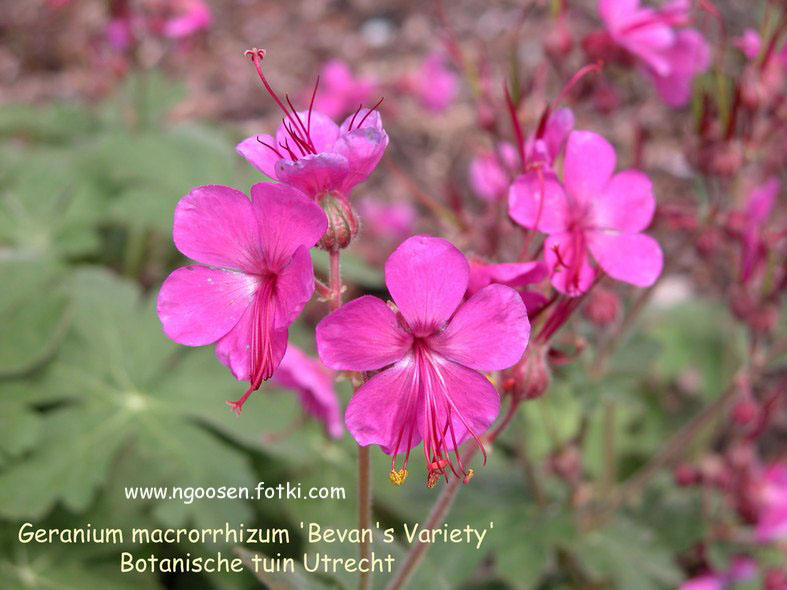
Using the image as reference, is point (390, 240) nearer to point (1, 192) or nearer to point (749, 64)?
point (1, 192)

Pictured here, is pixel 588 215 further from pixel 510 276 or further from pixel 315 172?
pixel 315 172

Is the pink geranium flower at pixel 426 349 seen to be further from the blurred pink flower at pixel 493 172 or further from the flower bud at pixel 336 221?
the blurred pink flower at pixel 493 172

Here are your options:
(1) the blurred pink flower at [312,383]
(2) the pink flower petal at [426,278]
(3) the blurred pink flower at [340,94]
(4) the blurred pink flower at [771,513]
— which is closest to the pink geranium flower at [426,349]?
(2) the pink flower petal at [426,278]

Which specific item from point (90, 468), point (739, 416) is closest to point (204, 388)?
point (90, 468)

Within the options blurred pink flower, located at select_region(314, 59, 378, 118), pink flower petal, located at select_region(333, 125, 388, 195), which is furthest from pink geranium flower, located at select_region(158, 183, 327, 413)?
blurred pink flower, located at select_region(314, 59, 378, 118)

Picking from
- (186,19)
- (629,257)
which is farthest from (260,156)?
(186,19)

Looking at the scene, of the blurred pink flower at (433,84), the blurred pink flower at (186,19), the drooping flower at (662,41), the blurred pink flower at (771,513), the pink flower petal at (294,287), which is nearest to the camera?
the pink flower petal at (294,287)
